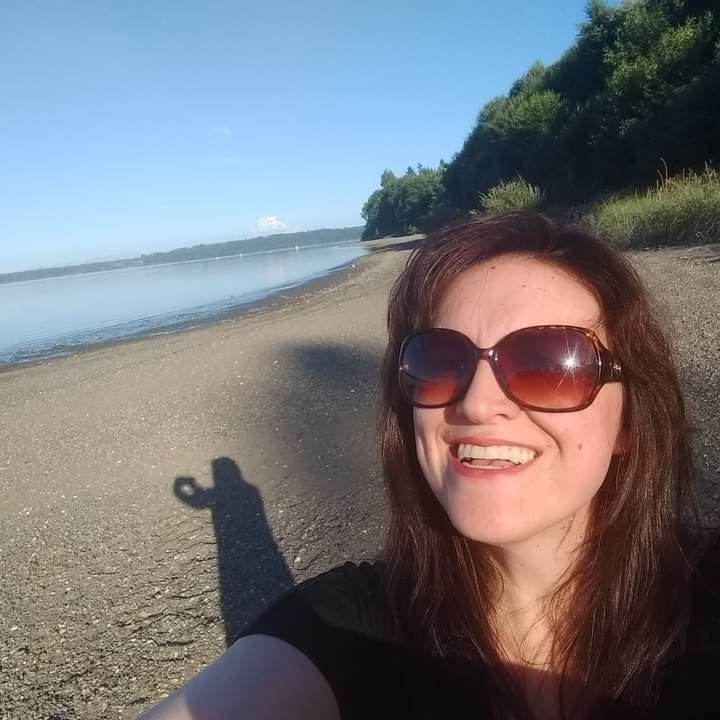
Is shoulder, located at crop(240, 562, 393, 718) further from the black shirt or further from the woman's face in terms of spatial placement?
the woman's face

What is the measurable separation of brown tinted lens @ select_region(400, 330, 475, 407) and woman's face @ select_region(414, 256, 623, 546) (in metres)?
0.03

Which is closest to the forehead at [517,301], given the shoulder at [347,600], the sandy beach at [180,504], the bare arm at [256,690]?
the shoulder at [347,600]

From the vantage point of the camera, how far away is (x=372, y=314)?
428 inches

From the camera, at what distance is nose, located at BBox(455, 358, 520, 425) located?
1207 millimetres

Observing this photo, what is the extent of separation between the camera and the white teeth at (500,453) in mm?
1187

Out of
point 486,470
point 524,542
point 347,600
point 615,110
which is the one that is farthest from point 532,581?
point 615,110

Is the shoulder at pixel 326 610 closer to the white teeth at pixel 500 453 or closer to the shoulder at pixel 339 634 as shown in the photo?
the shoulder at pixel 339 634

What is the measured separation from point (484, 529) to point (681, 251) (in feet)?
38.0

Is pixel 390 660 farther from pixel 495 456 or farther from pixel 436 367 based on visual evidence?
pixel 436 367

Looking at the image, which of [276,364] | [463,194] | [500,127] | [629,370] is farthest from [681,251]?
[463,194]

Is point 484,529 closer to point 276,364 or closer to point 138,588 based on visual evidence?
point 138,588

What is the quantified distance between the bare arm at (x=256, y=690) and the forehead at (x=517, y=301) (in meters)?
0.83

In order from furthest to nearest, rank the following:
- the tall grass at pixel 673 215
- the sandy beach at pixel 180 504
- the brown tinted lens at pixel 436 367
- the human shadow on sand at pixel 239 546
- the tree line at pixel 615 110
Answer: the tree line at pixel 615 110
the tall grass at pixel 673 215
the human shadow on sand at pixel 239 546
the sandy beach at pixel 180 504
the brown tinted lens at pixel 436 367

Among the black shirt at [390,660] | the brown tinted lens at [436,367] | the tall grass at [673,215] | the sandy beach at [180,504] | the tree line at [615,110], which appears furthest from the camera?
the tree line at [615,110]
